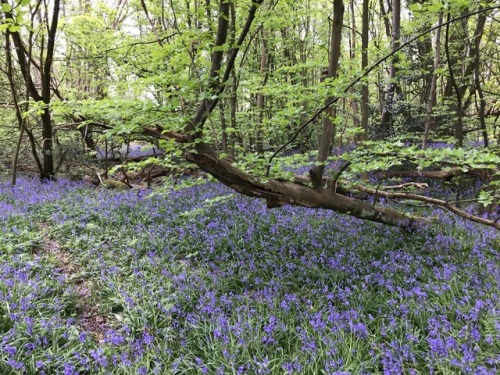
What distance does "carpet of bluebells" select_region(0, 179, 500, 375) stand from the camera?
9.37ft

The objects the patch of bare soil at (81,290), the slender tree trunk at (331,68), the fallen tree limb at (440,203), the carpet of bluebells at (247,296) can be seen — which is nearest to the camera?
the carpet of bluebells at (247,296)

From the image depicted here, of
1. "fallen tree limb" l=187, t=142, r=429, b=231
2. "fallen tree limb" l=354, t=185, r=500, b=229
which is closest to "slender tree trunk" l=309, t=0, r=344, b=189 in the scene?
"fallen tree limb" l=187, t=142, r=429, b=231

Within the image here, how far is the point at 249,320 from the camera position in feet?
10.6

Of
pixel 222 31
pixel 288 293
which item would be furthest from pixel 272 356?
pixel 222 31

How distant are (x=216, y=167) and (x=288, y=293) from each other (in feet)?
5.99

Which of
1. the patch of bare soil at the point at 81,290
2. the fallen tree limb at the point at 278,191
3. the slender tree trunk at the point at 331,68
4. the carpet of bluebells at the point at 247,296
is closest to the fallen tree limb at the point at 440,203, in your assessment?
the fallen tree limb at the point at 278,191

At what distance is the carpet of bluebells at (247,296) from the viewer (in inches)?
112

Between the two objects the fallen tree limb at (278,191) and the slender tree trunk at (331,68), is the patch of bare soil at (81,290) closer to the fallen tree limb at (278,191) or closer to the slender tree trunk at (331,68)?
the fallen tree limb at (278,191)

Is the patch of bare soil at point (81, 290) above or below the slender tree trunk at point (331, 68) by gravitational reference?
below

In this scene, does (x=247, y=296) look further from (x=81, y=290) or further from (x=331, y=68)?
(x=331, y=68)

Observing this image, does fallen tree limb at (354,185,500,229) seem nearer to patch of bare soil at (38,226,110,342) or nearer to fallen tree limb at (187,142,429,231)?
fallen tree limb at (187,142,429,231)

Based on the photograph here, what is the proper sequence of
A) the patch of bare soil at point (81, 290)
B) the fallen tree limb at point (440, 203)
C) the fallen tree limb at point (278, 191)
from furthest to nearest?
the fallen tree limb at point (440, 203) → the fallen tree limb at point (278, 191) → the patch of bare soil at point (81, 290)

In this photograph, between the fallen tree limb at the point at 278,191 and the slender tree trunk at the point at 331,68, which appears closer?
the slender tree trunk at the point at 331,68

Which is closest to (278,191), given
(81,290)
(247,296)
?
(247,296)
